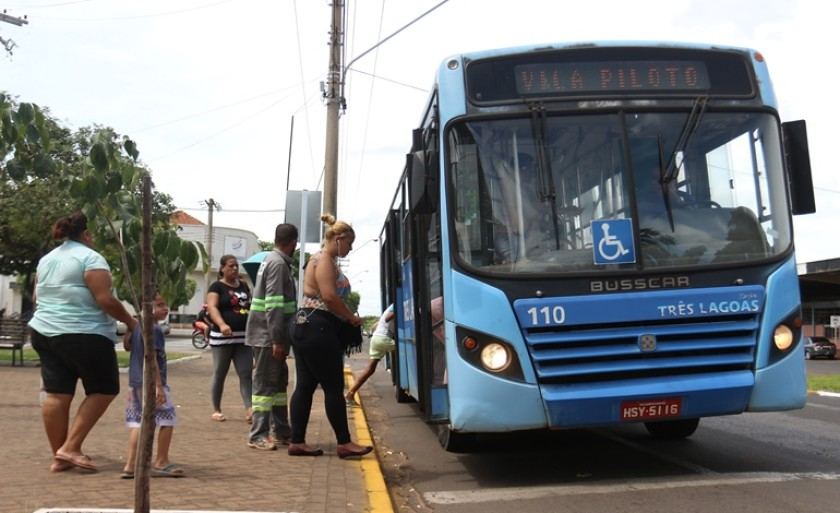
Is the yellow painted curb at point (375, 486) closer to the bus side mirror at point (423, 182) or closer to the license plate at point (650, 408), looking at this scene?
the license plate at point (650, 408)

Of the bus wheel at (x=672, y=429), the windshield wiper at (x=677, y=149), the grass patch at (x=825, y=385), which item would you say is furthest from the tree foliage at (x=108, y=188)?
the grass patch at (x=825, y=385)

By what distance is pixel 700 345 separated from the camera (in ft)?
17.7

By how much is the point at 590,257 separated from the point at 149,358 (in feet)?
9.83

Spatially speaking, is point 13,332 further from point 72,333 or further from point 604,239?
point 604,239

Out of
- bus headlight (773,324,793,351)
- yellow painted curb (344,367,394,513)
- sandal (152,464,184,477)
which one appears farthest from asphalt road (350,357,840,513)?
sandal (152,464,184,477)

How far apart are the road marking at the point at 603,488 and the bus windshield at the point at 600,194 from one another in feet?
4.93

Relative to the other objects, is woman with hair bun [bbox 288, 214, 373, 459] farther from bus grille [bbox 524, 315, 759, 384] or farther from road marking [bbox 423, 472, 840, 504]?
bus grille [bbox 524, 315, 759, 384]

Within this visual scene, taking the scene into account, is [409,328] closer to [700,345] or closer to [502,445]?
[502,445]

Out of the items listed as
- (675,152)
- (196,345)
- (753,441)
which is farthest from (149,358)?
(196,345)

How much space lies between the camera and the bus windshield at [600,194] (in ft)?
18.2

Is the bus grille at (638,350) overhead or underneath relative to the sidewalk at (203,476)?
overhead

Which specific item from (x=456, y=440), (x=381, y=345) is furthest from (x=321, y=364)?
(x=381, y=345)

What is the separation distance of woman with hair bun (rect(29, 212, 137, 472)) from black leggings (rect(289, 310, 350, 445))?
4.50ft

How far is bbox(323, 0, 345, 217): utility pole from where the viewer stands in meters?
15.3
